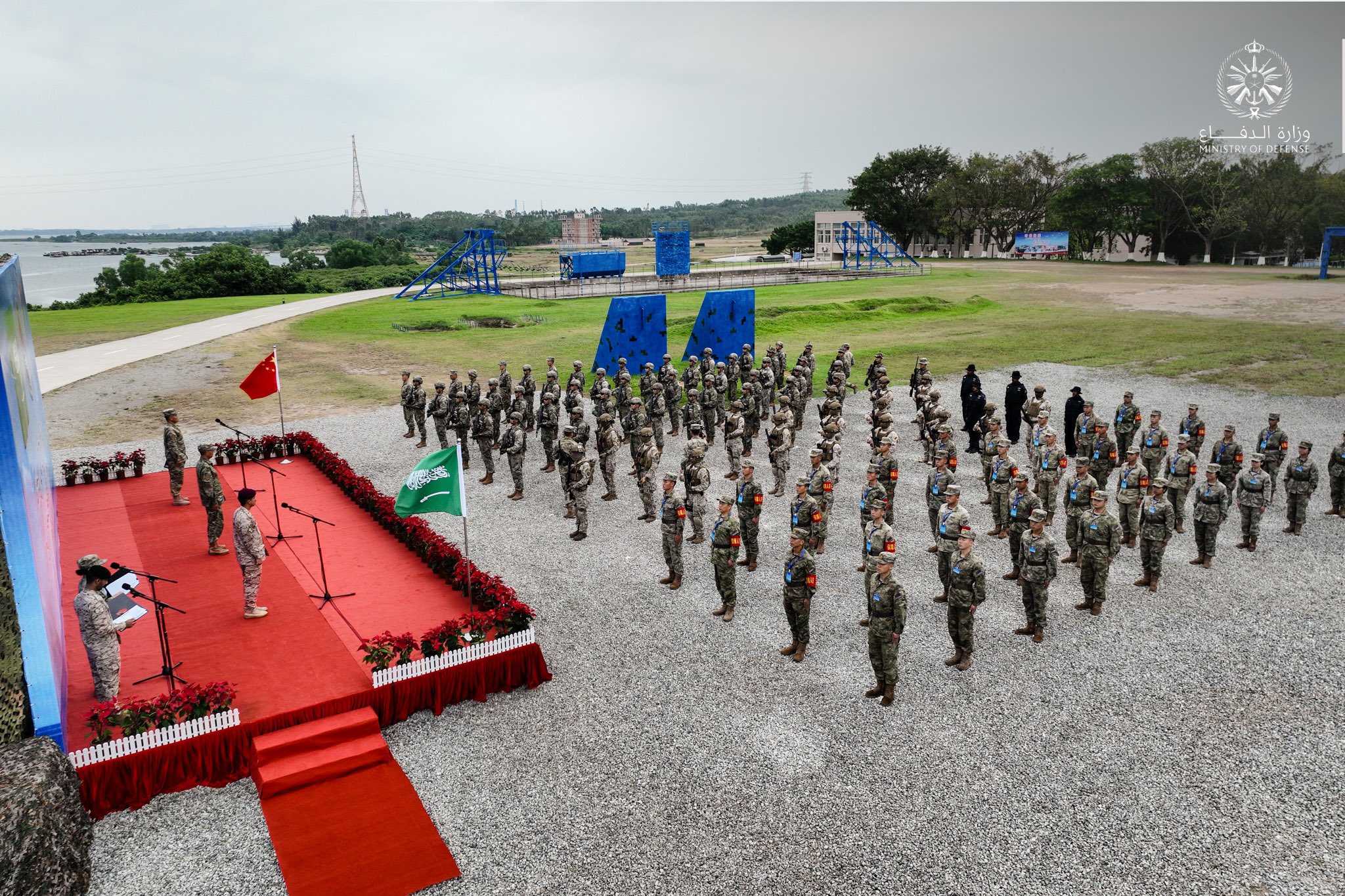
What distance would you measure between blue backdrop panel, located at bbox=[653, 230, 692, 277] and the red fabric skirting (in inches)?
2197

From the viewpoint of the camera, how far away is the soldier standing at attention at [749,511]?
1293 cm

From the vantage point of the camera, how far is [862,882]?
23.4 feet

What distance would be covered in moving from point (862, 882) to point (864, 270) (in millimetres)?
65818

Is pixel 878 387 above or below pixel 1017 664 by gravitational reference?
above

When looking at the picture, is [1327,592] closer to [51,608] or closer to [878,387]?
[878,387]

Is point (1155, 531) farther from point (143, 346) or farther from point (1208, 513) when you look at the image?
point (143, 346)

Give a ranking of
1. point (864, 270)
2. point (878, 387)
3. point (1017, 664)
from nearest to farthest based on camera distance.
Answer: point (1017, 664) → point (878, 387) → point (864, 270)

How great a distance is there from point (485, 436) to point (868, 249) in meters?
74.7

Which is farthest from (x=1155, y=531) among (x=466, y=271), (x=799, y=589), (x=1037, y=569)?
(x=466, y=271)

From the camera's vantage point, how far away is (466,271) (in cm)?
6169

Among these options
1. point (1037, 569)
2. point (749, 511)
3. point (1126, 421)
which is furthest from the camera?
point (1126, 421)

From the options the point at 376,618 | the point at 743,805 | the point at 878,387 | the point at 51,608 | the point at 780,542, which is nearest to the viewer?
the point at 743,805

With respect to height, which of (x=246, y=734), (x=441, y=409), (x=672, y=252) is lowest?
(x=246, y=734)

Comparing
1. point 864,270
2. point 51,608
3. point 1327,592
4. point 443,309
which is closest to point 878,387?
point 1327,592
